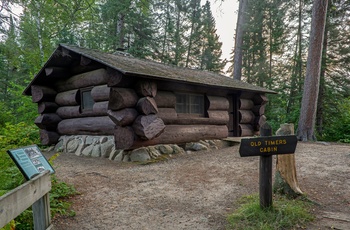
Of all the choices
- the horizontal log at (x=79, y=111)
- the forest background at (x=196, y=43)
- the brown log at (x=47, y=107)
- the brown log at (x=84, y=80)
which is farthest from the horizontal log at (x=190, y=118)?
the brown log at (x=47, y=107)

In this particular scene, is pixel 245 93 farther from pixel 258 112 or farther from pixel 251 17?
pixel 251 17

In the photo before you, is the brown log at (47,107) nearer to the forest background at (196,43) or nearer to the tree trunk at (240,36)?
the forest background at (196,43)

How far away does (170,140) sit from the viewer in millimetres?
8648

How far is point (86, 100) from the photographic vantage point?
9.78m

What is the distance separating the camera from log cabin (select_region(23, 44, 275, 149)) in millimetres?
7469

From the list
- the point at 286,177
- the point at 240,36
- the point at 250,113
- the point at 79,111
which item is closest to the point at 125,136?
the point at 79,111

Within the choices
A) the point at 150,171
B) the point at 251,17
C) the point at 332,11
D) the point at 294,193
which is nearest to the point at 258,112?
the point at 332,11

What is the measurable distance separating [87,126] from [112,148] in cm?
168

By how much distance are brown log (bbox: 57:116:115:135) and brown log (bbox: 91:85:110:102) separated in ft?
2.34

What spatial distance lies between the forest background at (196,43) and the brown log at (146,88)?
2.20m

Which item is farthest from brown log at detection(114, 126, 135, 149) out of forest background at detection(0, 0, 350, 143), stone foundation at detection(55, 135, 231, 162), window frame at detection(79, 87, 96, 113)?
forest background at detection(0, 0, 350, 143)

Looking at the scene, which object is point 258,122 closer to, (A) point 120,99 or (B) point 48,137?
(A) point 120,99

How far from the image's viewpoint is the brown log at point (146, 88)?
24.8ft

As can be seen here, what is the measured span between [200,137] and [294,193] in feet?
19.1
